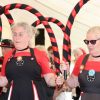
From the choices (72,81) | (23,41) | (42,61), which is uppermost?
(23,41)

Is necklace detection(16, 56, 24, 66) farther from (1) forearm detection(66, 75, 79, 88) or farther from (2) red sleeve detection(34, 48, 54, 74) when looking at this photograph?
(1) forearm detection(66, 75, 79, 88)

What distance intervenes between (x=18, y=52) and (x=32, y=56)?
134 millimetres

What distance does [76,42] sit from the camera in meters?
8.84

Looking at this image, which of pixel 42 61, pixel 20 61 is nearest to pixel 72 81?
pixel 42 61

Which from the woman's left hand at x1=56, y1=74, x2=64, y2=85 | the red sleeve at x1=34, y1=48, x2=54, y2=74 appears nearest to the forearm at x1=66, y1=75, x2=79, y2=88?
the woman's left hand at x1=56, y1=74, x2=64, y2=85

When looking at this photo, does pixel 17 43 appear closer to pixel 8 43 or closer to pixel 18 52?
pixel 18 52

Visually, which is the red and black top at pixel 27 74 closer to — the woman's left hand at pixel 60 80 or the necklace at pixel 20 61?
the necklace at pixel 20 61

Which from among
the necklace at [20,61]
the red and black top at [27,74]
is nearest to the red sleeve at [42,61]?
the red and black top at [27,74]

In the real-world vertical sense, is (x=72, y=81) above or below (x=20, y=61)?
below

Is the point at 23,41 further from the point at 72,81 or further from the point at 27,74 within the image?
the point at 72,81

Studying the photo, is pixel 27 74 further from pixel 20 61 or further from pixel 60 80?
pixel 60 80

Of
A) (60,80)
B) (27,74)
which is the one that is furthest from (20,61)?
(60,80)

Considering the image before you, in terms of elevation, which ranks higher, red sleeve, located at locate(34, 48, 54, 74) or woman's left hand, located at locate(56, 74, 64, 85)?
red sleeve, located at locate(34, 48, 54, 74)

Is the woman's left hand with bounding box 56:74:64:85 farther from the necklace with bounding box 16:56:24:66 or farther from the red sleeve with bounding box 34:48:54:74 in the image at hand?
the necklace with bounding box 16:56:24:66
